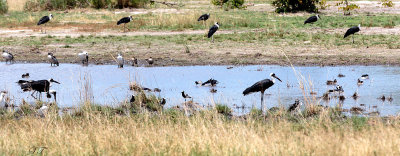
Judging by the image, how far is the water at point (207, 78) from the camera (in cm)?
1380

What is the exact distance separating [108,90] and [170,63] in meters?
5.78

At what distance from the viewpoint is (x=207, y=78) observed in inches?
700

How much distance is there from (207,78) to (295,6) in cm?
2381

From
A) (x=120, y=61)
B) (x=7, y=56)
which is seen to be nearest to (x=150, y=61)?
(x=120, y=61)

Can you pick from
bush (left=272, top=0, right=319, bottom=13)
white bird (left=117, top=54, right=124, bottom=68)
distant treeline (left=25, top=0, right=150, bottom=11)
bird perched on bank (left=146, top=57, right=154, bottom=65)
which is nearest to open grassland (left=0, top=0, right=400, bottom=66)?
bird perched on bank (left=146, top=57, right=154, bottom=65)

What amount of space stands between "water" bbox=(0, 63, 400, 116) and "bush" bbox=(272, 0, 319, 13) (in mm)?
20431

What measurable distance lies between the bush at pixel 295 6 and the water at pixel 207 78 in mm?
20431

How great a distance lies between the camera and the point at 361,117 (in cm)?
1114

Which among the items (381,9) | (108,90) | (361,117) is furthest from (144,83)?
(381,9)

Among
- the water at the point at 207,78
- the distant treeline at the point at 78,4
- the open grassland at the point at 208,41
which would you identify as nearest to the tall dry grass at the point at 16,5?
the distant treeline at the point at 78,4

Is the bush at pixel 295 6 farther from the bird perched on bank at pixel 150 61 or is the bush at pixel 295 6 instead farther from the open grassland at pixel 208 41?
the bird perched on bank at pixel 150 61

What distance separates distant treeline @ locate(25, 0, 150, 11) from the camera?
45781 millimetres

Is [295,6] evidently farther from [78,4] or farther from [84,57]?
[84,57]

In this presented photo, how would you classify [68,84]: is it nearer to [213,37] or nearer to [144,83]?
[144,83]
